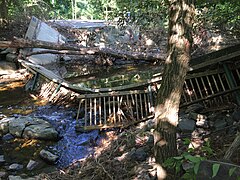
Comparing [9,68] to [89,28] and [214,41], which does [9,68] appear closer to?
[89,28]

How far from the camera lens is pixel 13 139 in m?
5.86

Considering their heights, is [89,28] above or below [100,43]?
above

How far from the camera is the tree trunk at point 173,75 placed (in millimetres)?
2766

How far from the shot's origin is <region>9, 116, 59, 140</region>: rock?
19.0 ft

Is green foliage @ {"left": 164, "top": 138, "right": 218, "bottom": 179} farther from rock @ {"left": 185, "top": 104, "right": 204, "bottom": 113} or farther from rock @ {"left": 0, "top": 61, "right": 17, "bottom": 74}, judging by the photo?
rock @ {"left": 0, "top": 61, "right": 17, "bottom": 74}

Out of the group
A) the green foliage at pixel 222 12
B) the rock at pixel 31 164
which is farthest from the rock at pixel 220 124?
the rock at pixel 31 164

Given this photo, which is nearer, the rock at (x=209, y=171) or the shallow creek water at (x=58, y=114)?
the rock at (x=209, y=171)

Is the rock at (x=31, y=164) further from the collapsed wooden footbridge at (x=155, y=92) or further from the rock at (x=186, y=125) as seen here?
the rock at (x=186, y=125)

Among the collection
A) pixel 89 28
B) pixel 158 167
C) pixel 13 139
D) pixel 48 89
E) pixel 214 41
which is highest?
pixel 89 28

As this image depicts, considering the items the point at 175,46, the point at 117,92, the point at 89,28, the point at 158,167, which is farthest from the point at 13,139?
the point at 89,28

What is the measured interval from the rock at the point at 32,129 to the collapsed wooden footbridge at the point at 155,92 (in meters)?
0.69

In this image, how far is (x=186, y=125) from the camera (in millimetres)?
4730

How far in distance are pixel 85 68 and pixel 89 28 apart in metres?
5.31

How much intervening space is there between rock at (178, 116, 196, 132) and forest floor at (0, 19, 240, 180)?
26 centimetres
